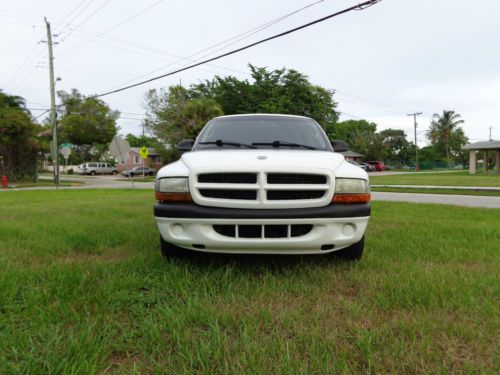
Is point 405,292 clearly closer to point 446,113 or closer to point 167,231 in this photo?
point 167,231

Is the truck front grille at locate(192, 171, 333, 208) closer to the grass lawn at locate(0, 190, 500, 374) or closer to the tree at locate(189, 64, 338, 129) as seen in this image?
the grass lawn at locate(0, 190, 500, 374)

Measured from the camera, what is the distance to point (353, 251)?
3291 millimetres

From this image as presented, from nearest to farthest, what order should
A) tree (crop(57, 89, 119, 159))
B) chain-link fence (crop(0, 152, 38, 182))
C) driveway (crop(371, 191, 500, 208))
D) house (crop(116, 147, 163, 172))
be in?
driveway (crop(371, 191, 500, 208)), chain-link fence (crop(0, 152, 38, 182)), house (crop(116, 147, 163, 172)), tree (crop(57, 89, 119, 159))

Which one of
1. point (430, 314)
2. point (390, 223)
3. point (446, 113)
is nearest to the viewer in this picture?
point (430, 314)

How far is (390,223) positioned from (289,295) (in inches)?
145

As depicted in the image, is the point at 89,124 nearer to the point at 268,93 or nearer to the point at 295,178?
the point at 268,93

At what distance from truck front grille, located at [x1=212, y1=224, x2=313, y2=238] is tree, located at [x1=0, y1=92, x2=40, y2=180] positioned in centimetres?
2737

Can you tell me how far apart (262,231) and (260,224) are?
66mm

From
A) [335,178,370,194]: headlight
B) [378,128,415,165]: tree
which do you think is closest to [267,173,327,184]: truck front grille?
[335,178,370,194]: headlight

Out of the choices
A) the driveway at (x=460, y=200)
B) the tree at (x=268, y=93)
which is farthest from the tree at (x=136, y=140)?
the driveway at (x=460, y=200)

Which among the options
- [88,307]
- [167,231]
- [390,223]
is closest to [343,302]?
[167,231]

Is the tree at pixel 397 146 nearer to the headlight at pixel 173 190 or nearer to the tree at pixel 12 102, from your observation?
the tree at pixel 12 102

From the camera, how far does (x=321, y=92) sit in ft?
130

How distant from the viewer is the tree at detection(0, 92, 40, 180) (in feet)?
81.8
